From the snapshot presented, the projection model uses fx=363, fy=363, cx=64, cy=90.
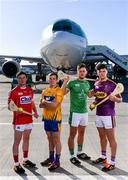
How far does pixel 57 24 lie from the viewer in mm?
21469

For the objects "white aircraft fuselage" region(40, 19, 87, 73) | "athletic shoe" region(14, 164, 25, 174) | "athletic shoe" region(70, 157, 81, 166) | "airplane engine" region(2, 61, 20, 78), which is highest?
"white aircraft fuselage" region(40, 19, 87, 73)

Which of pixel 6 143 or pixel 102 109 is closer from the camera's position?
pixel 102 109

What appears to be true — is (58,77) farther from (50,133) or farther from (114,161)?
(114,161)

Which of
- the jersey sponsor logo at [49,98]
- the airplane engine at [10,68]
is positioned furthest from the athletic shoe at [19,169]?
the airplane engine at [10,68]

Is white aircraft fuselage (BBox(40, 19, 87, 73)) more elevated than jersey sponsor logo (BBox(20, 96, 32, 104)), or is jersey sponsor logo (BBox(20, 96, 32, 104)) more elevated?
white aircraft fuselage (BBox(40, 19, 87, 73))

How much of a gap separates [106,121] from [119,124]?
163 inches

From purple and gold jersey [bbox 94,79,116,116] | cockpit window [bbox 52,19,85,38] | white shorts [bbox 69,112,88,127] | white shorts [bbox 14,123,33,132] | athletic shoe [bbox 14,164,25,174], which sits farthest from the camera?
cockpit window [bbox 52,19,85,38]

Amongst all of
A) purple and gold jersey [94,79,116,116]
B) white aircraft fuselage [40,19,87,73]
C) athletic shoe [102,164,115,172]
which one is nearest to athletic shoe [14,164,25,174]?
athletic shoe [102,164,115,172]

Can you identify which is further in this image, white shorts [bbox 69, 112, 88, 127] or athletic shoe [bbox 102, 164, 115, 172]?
white shorts [bbox 69, 112, 88, 127]

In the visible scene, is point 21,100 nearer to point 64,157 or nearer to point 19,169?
point 19,169

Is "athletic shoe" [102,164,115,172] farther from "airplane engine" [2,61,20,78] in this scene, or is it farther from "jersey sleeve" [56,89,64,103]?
"airplane engine" [2,61,20,78]

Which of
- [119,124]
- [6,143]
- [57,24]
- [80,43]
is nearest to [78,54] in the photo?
[80,43]

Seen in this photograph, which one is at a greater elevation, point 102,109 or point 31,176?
point 102,109

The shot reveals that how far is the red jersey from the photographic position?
587 cm
